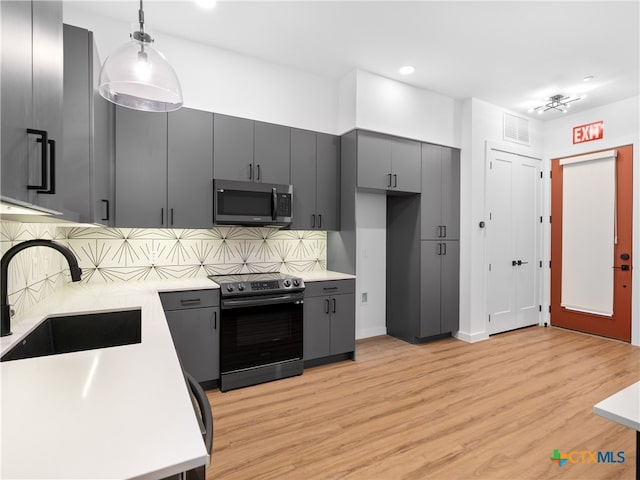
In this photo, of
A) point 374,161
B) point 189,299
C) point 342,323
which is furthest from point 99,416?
point 374,161

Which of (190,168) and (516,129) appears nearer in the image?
(190,168)

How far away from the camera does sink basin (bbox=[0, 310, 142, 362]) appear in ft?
5.40

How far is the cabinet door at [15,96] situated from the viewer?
29.9 inches

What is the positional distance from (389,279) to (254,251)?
1886 mm

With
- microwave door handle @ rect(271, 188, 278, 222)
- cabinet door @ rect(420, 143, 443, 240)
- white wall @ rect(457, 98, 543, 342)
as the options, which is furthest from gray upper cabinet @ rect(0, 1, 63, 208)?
white wall @ rect(457, 98, 543, 342)

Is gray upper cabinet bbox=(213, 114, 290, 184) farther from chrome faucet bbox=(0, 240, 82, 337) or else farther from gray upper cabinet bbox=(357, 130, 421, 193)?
chrome faucet bbox=(0, 240, 82, 337)

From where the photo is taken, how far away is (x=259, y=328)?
9.82ft

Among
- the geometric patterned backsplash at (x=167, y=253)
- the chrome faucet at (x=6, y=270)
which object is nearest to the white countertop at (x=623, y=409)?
the chrome faucet at (x=6, y=270)

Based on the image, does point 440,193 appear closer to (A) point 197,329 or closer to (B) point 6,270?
(A) point 197,329

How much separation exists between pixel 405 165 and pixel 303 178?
50.2 inches

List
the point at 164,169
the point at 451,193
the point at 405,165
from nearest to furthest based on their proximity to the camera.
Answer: the point at 164,169
the point at 405,165
the point at 451,193

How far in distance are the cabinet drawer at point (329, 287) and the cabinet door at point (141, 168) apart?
146cm

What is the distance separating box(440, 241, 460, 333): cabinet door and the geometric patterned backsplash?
60.8 inches

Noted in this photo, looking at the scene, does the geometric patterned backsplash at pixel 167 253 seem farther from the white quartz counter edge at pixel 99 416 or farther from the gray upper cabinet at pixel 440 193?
the gray upper cabinet at pixel 440 193
